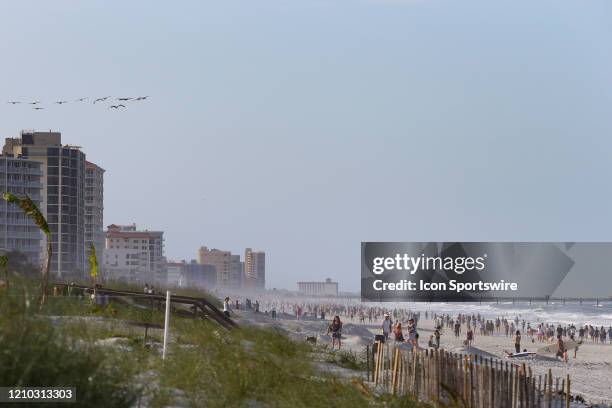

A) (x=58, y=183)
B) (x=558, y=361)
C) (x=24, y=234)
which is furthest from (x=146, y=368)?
(x=58, y=183)

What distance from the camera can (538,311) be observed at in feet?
405

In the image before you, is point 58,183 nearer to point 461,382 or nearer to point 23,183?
point 23,183

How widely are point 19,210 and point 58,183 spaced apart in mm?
18402

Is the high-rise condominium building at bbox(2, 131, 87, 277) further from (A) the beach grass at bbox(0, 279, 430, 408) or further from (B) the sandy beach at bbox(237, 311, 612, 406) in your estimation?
(A) the beach grass at bbox(0, 279, 430, 408)

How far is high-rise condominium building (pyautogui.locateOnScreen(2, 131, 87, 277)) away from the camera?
13425cm

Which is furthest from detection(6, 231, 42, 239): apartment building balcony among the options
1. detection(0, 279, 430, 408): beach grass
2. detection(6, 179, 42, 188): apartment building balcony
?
detection(0, 279, 430, 408): beach grass

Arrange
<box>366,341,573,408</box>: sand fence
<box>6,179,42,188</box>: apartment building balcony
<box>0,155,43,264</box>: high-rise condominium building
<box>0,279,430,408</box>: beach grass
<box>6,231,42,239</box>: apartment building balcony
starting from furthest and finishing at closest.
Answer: <box>6,179,42,188</box>: apartment building balcony < <box>6,231,42,239</box>: apartment building balcony < <box>0,155,43,264</box>: high-rise condominium building < <box>366,341,573,408</box>: sand fence < <box>0,279,430,408</box>: beach grass

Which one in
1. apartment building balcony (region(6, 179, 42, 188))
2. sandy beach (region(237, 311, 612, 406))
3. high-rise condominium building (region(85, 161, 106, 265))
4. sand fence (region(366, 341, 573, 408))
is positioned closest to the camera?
sand fence (region(366, 341, 573, 408))

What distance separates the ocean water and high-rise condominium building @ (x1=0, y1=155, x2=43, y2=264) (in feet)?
187

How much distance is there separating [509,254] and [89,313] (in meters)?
65.1

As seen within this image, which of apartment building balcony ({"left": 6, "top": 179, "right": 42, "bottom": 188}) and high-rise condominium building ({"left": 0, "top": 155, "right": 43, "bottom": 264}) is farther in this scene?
apartment building balcony ({"left": 6, "top": 179, "right": 42, "bottom": 188})

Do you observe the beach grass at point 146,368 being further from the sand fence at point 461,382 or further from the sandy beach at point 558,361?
the sandy beach at point 558,361

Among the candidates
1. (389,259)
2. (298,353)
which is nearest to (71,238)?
(389,259)

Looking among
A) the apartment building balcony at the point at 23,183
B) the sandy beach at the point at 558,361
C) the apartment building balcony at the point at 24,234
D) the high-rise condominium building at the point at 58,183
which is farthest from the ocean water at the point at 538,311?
the apartment building balcony at the point at 23,183
